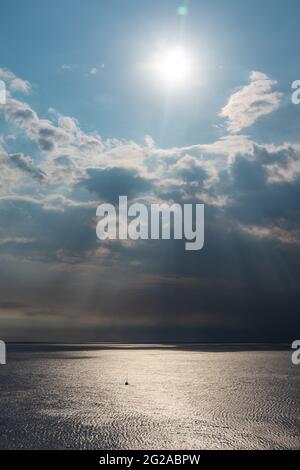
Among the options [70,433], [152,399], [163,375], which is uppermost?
[70,433]

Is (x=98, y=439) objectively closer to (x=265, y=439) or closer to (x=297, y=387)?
(x=265, y=439)

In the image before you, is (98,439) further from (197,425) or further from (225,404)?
(225,404)

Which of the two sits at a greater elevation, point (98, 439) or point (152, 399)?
point (98, 439)

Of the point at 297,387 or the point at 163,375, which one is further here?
the point at 163,375

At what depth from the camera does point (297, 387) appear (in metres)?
70.6

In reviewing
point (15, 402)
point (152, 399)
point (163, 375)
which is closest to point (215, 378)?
point (163, 375)
